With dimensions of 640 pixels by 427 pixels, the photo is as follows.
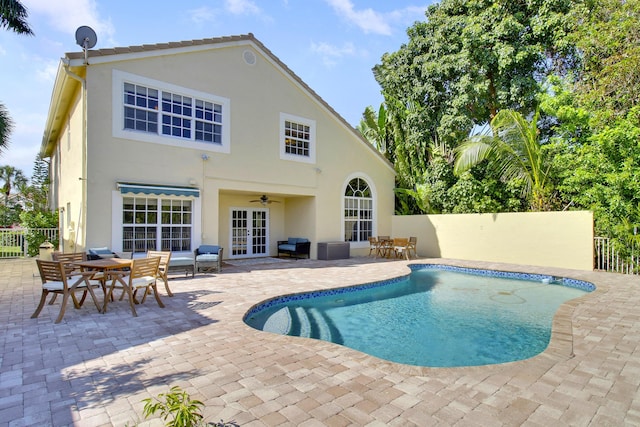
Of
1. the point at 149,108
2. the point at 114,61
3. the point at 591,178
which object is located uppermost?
the point at 114,61

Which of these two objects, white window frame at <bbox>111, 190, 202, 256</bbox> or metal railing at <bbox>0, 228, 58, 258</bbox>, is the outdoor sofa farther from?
metal railing at <bbox>0, 228, 58, 258</bbox>

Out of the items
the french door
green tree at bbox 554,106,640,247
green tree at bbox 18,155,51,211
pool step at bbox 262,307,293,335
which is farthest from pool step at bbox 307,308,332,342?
green tree at bbox 18,155,51,211

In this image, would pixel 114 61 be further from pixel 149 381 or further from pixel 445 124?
pixel 445 124

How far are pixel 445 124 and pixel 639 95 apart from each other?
925 centimetres

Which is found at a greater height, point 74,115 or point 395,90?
point 395,90

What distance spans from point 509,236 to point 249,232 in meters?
14.8

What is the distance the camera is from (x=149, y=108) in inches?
565

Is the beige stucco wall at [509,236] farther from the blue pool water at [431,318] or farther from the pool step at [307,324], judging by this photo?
the pool step at [307,324]

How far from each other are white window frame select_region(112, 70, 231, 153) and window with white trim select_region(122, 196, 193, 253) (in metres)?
2.47

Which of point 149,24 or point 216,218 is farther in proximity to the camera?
point 216,218

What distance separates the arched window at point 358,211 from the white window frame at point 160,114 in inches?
340

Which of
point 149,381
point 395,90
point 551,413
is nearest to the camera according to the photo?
point 551,413

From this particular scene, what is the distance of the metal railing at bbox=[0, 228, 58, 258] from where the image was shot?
19.1 meters

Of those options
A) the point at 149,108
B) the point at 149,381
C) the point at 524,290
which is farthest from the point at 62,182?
the point at 524,290
